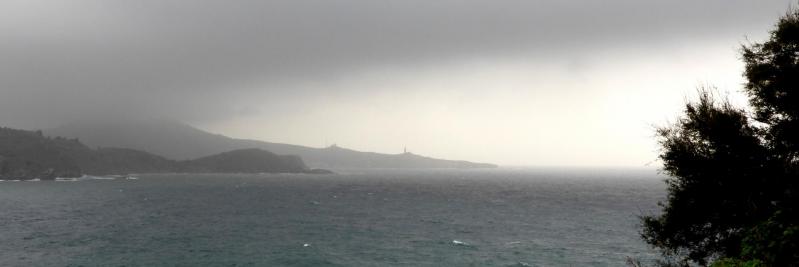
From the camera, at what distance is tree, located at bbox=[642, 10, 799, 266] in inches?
832

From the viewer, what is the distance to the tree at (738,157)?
2112 cm

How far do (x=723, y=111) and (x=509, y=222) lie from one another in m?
68.1

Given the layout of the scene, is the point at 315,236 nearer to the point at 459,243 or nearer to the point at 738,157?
the point at 459,243

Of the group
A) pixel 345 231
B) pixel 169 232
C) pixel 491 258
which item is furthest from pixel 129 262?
pixel 491 258

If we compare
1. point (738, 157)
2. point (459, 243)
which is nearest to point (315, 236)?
point (459, 243)

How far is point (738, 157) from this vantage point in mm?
22938

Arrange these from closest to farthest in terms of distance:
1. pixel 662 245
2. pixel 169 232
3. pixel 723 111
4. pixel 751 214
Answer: pixel 751 214, pixel 723 111, pixel 662 245, pixel 169 232

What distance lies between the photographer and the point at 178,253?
56.0m

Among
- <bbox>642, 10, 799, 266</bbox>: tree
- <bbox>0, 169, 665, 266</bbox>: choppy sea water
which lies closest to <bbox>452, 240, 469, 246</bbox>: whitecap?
<bbox>0, 169, 665, 266</bbox>: choppy sea water

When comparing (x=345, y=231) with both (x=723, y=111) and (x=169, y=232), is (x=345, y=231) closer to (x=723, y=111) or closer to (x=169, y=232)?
(x=169, y=232)

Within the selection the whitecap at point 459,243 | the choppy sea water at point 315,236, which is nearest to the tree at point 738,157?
the choppy sea water at point 315,236

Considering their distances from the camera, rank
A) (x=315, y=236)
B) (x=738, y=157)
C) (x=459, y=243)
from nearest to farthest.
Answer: (x=738, y=157) → (x=459, y=243) → (x=315, y=236)

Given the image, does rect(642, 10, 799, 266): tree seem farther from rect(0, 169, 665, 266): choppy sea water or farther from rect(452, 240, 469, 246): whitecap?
rect(452, 240, 469, 246): whitecap

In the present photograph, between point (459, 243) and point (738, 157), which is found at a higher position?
point (738, 157)
